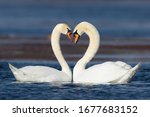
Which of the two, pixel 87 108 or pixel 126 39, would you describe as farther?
pixel 126 39

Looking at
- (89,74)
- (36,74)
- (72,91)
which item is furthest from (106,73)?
→ (36,74)

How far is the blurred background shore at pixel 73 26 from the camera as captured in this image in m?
29.1

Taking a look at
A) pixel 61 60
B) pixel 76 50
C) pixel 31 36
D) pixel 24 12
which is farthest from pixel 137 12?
pixel 61 60

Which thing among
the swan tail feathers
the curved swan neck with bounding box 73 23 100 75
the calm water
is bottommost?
the calm water

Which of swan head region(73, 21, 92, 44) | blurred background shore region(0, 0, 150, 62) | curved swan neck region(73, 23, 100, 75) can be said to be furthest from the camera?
→ blurred background shore region(0, 0, 150, 62)

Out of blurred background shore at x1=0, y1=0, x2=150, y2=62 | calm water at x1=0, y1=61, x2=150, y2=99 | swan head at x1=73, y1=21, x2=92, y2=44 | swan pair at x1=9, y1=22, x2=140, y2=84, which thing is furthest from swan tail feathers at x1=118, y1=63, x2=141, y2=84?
blurred background shore at x1=0, y1=0, x2=150, y2=62

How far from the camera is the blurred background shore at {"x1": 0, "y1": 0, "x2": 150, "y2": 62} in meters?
29.1

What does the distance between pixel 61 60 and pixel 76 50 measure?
923cm

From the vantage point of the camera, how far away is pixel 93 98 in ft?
60.3

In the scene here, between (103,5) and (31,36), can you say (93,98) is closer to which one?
(31,36)

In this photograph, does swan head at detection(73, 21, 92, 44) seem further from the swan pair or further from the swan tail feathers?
the swan tail feathers

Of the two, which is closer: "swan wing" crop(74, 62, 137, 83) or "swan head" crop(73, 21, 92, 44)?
"swan wing" crop(74, 62, 137, 83)

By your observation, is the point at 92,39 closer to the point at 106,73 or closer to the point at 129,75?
the point at 106,73

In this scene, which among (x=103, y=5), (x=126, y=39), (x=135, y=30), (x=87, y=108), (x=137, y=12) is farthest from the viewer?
(x=103, y=5)
